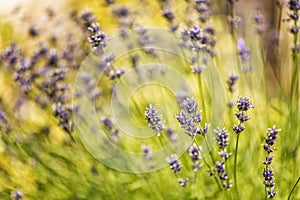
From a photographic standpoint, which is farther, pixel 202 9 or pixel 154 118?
pixel 202 9

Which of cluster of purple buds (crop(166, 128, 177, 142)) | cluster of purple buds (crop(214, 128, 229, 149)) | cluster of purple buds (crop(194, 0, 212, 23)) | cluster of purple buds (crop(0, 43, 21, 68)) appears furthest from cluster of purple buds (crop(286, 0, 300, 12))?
cluster of purple buds (crop(0, 43, 21, 68))

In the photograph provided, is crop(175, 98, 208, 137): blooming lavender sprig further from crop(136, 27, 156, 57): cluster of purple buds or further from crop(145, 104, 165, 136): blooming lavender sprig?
crop(136, 27, 156, 57): cluster of purple buds

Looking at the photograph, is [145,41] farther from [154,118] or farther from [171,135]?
[154,118]

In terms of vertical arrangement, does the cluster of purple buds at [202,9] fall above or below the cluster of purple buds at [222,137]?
above

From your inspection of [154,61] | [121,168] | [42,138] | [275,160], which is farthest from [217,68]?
[42,138]

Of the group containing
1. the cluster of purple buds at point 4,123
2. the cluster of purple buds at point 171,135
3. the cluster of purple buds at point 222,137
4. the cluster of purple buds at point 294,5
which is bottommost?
the cluster of purple buds at point 222,137

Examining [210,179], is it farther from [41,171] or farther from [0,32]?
[0,32]

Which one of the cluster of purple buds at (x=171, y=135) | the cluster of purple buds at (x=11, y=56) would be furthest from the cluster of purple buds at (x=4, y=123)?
the cluster of purple buds at (x=171, y=135)

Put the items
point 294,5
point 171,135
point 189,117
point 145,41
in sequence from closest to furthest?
1. point 189,117
2. point 294,5
3. point 171,135
4. point 145,41

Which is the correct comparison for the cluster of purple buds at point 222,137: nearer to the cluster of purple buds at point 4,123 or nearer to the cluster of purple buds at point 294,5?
the cluster of purple buds at point 294,5

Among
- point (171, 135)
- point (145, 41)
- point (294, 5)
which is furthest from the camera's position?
point (145, 41)

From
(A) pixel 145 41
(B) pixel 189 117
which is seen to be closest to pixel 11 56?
(A) pixel 145 41
